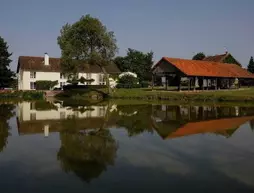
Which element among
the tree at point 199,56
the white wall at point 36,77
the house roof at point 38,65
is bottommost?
the white wall at point 36,77

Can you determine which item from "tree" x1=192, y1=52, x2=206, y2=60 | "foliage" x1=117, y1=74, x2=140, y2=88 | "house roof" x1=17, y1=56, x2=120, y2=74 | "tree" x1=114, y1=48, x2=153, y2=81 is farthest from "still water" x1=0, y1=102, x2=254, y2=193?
"tree" x1=192, y1=52, x2=206, y2=60

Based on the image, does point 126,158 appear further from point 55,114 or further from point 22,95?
point 22,95

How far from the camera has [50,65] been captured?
6294cm

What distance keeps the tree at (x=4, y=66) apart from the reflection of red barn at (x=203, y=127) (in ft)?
140

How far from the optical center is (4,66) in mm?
56312

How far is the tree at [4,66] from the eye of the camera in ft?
181

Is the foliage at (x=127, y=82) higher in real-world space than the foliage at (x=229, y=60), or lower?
lower

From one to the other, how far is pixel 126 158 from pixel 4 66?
51538 mm

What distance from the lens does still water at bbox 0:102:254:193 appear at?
7.64 metres

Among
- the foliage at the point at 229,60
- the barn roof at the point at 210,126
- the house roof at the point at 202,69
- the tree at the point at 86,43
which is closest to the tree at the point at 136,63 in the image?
the foliage at the point at 229,60

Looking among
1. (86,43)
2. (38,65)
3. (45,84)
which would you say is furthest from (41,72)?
(86,43)

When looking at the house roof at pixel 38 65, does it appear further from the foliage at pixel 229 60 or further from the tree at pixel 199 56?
the tree at pixel 199 56

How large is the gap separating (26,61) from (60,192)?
57836 mm

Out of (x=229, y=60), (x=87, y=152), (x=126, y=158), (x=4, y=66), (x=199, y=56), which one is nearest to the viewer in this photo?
(x=126, y=158)
